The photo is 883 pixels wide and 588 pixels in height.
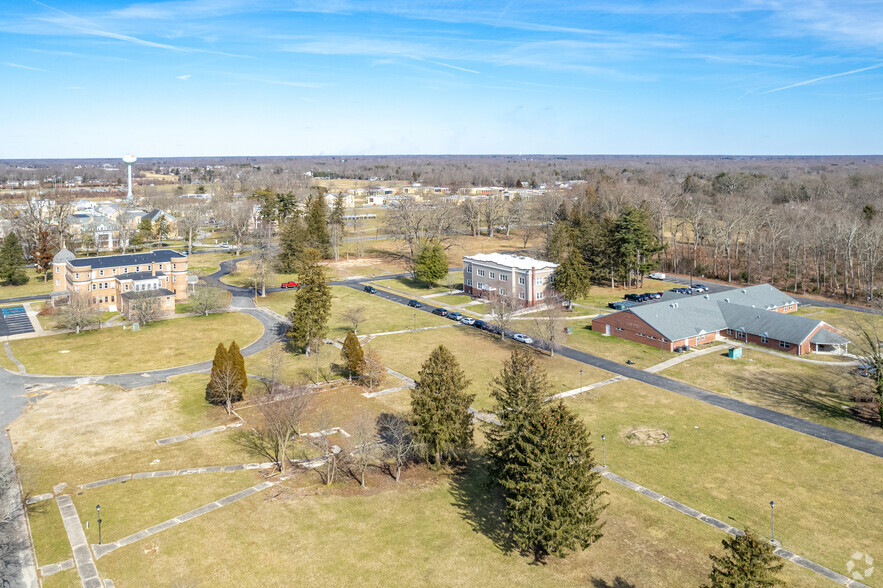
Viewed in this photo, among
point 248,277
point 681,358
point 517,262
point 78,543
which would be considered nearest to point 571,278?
point 517,262

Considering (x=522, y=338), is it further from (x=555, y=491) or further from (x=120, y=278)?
(x=120, y=278)

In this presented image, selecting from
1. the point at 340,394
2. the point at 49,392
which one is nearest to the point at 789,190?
the point at 340,394

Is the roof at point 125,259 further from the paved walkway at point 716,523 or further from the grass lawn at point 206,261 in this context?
the paved walkway at point 716,523

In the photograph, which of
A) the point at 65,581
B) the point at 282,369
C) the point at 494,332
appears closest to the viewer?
the point at 65,581

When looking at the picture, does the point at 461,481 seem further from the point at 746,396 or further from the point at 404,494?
the point at 746,396

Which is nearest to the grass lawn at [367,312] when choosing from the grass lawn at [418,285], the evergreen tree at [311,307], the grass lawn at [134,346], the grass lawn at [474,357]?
the grass lawn at [474,357]

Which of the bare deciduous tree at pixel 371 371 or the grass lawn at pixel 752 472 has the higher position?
the bare deciduous tree at pixel 371 371
